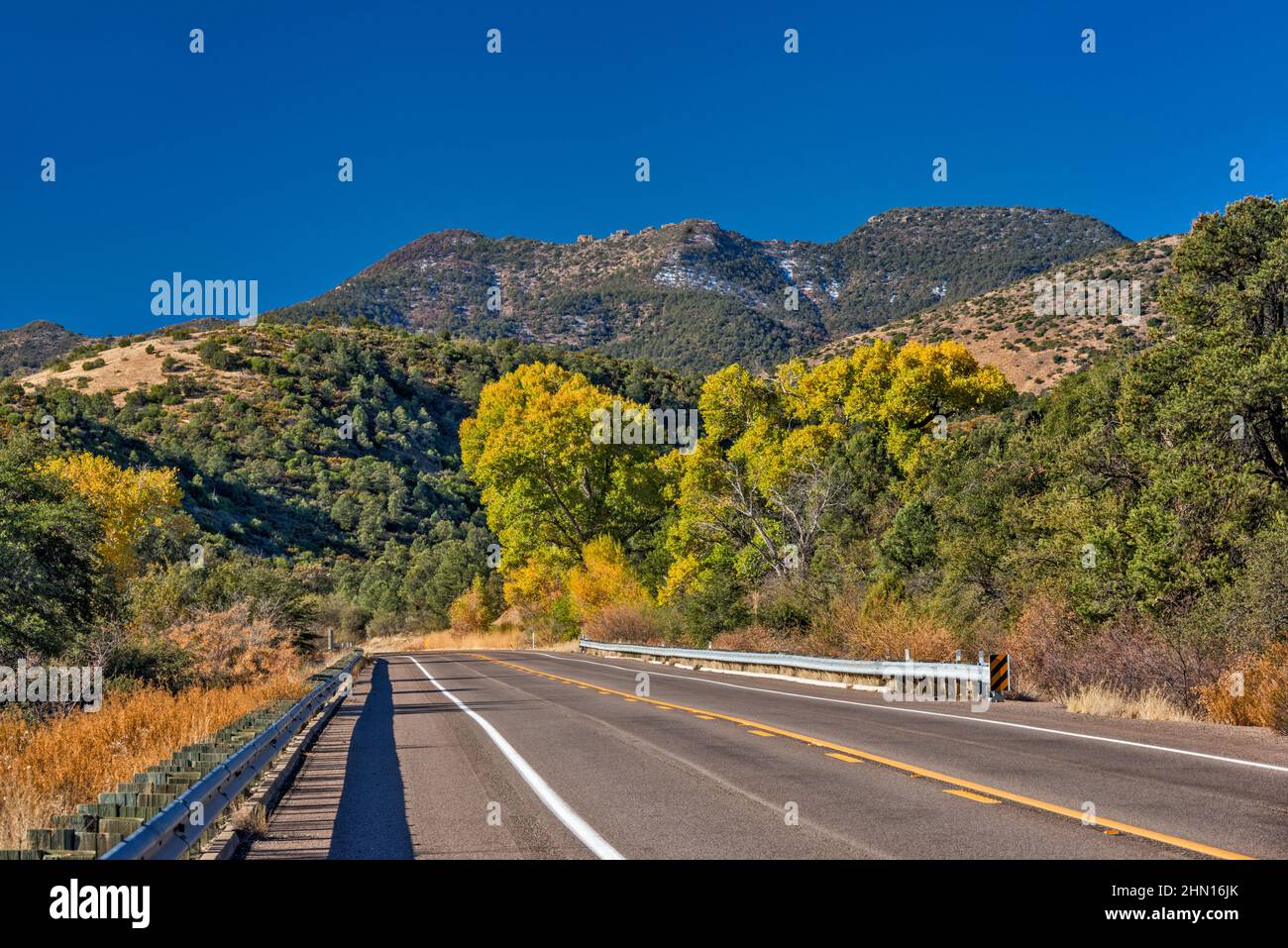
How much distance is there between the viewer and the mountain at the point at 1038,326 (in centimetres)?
7525

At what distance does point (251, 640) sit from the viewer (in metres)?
25.6

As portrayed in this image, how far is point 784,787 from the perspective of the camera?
932cm

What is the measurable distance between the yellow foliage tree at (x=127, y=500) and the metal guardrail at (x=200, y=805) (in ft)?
128

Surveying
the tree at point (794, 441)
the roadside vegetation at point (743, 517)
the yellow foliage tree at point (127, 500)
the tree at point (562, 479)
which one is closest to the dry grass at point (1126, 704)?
the roadside vegetation at point (743, 517)

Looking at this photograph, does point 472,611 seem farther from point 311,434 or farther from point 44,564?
point 44,564

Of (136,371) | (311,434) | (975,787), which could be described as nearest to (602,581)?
(975,787)

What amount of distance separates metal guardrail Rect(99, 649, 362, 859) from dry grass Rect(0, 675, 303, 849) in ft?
3.52

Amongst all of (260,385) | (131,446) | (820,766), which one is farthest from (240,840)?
(260,385)

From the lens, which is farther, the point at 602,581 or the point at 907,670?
the point at 602,581

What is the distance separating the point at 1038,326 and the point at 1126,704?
74.5 metres

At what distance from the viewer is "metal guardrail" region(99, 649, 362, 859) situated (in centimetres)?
527

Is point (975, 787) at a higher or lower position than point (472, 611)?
higher

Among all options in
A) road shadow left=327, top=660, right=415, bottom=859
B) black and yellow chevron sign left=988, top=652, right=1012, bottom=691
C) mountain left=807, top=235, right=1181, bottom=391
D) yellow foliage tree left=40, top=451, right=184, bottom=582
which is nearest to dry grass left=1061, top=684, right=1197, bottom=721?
black and yellow chevron sign left=988, top=652, right=1012, bottom=691

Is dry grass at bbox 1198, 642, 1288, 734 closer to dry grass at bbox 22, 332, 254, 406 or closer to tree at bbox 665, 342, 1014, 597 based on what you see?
tree at bbox 665, 342, 1014, 597
